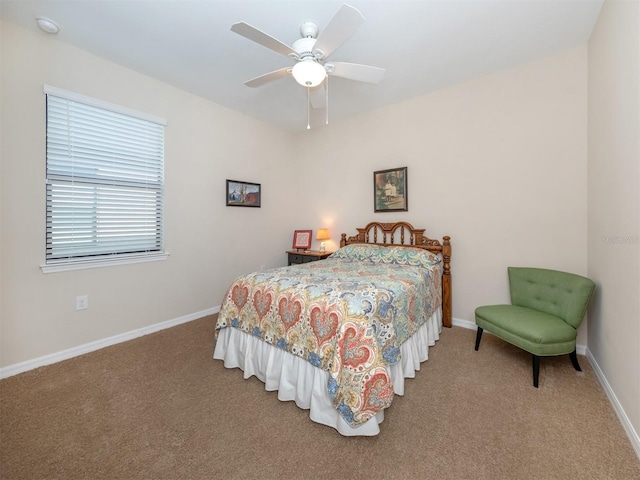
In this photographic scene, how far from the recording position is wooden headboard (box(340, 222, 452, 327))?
10.1ft

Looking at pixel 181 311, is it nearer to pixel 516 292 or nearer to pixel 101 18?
pixel 101 18

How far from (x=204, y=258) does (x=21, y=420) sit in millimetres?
2055

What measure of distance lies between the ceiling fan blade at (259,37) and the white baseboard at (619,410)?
3.06 m

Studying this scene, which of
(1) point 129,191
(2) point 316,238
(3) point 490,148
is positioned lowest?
(2) point 316,238

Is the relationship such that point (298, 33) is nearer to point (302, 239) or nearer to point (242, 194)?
point (242, 194)

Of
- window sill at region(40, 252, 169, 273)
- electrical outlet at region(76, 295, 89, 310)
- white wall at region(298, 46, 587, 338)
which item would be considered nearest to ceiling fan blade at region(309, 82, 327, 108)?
white wall at region(298, 46, 587, 338)

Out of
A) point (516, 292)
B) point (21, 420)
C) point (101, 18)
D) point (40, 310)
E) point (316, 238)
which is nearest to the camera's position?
point (21, 420)

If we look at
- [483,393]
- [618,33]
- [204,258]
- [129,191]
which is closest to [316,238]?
[204,258]

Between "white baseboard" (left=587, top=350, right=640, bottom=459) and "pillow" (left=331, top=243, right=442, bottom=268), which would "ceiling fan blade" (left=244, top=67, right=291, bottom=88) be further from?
"white baseboard" (left=587, top=350, right=640, bottom=459)

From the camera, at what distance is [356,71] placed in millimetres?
2143

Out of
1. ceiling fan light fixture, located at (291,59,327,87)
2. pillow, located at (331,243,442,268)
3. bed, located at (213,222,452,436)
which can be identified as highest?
ceiling fan light fixture, located at (291,59,327,87)

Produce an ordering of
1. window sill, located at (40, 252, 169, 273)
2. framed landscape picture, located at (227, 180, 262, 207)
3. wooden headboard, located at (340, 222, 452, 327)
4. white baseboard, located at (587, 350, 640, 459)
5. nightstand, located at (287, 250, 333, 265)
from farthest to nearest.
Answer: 1. nightstand, located at (287, 250, 333, 265)
2. framed landscape picture, located at (227, 180, 262, 207)
3. wooden headboard, located at (340, 222, 452, 327)
4. window sill, located at (40, 252, 169, 273)
5. white baseboard, located at (587, 350, 640, 459)

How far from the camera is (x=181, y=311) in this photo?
3271mm

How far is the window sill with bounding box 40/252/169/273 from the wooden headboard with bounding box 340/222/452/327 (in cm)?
239
